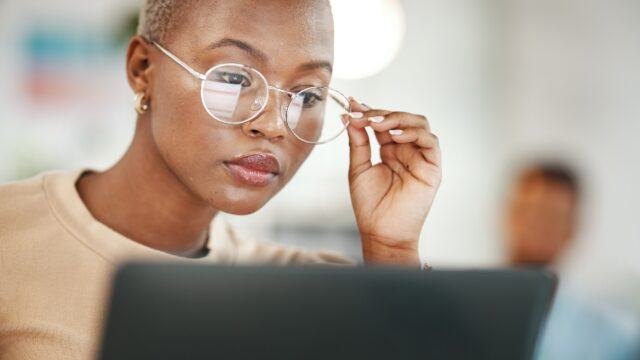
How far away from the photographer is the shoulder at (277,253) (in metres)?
1.11

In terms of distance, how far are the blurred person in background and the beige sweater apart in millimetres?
1599

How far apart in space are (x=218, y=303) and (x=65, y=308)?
406 millimetres

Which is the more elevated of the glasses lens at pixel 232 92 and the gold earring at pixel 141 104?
the glasses lens at pixel 232 92

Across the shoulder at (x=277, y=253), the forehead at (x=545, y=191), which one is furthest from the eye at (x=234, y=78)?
the forehead at (x=545, y=191)

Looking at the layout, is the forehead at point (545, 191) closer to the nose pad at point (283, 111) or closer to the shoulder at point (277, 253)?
the shoulder at point (277, 253)

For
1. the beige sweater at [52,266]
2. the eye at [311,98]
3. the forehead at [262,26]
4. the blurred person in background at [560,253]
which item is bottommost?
the blurred person in background at [560,253]

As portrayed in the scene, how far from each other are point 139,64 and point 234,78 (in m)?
0.17

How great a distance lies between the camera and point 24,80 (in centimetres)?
326

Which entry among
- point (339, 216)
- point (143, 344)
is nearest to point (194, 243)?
point (143, 344)

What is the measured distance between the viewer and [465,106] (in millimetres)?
3418

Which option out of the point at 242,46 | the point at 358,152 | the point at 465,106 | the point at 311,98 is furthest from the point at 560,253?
the point at 242,46

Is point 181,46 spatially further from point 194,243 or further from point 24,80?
point 24,80

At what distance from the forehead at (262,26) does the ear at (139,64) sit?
71 mm

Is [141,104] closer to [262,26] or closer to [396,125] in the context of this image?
[262,26]
